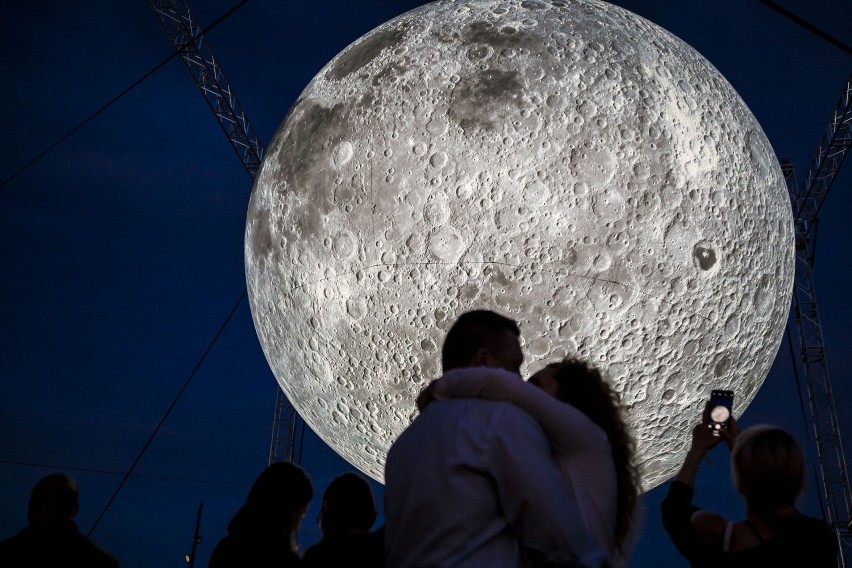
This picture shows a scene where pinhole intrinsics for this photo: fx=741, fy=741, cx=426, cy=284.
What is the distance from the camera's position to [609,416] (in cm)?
145

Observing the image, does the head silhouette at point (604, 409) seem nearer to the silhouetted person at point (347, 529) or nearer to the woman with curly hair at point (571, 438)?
the woman with curly hair at point (571, 438)

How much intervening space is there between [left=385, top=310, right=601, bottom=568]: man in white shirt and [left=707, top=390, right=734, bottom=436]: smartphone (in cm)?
88

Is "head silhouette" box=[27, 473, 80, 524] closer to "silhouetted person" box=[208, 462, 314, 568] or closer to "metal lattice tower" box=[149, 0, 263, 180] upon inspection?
"silhouetted person" box=[208, 462, 314, 568]

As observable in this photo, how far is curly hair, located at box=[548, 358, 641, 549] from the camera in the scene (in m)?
1.39

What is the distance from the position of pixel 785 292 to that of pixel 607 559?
279cm

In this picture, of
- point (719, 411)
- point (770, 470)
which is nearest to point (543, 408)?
point (770, 470)

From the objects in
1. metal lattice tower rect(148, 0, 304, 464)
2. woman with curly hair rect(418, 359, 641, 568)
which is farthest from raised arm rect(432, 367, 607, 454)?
metal lattice tower rect(148, 0, 304, 464)

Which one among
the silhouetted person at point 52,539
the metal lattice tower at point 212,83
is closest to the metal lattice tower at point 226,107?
the metal lattice tower at point 212,83

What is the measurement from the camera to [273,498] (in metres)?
1.88

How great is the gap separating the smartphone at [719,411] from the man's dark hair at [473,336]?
796mm

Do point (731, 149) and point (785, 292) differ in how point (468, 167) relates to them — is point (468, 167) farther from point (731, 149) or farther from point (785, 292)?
point (785, 292)

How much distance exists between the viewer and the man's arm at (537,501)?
107 cm

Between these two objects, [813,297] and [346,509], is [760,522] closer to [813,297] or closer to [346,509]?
[346,509]

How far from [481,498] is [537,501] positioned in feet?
0.30
